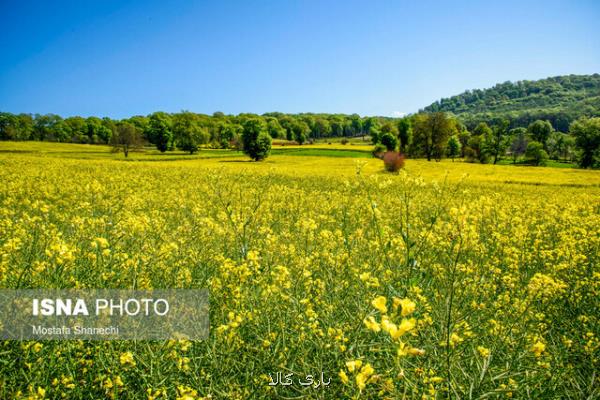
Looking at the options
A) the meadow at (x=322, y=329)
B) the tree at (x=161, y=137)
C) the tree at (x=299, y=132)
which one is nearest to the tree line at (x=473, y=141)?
the tree at (x=299, y=132)

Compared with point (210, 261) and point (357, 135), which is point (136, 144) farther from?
point (357, 135)

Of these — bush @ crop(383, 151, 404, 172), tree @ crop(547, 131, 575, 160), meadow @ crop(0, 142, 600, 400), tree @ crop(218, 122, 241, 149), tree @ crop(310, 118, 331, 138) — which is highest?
tree @ crop(310, 118, 331, 138)

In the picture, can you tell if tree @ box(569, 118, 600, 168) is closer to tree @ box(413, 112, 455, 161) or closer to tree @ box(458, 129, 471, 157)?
tree @ box(413, 112, 455, 161)

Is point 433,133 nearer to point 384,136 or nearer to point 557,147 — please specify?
point 384,136

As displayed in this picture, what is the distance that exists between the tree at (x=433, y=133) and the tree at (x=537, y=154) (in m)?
18.8

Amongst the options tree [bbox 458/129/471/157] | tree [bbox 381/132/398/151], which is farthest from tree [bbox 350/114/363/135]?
tree [bbox 381/132/398/151]

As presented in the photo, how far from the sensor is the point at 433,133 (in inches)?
2240

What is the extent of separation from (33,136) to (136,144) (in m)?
50.2

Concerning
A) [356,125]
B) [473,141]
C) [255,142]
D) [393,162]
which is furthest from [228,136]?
[356,125]

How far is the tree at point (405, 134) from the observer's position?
6494 cm

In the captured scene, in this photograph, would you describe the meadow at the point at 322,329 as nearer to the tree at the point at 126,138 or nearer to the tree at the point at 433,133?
the tree at the point at 126,138

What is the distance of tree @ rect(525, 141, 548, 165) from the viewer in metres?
62.4

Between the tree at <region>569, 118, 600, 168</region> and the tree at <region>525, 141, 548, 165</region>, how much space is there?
30.9 ft

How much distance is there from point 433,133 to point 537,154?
2288 cm
